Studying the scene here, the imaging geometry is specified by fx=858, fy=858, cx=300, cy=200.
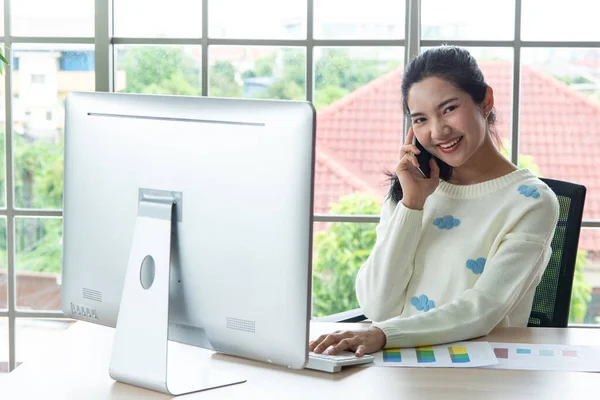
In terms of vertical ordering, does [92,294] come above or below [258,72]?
below

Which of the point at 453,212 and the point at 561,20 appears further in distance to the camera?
→ the point at 561,20

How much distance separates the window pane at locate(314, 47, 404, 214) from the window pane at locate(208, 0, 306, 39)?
131 mm

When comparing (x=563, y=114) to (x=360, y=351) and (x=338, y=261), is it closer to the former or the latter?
(x=338, y=261)

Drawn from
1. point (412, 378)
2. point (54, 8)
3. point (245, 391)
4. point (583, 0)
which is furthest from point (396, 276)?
point (54, 8)

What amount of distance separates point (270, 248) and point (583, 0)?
7.01 ft

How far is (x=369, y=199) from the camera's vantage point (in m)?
3.23

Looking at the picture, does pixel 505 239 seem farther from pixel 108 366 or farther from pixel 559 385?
pixel 108 366

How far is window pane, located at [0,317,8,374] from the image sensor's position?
334 cm

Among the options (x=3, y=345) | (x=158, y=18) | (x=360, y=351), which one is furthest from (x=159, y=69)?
(x=360, y=351)

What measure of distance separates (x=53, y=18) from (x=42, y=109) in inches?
13.5

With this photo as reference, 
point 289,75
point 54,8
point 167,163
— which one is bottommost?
point 167,163

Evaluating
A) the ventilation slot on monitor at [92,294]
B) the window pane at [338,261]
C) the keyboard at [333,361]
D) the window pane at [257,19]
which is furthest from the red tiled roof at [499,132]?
the ventilation slot on monitor at [92,294]

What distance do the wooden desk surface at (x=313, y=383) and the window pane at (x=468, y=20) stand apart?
173 cm

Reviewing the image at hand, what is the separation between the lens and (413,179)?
224cm
